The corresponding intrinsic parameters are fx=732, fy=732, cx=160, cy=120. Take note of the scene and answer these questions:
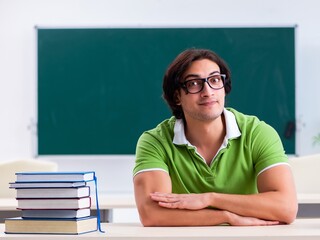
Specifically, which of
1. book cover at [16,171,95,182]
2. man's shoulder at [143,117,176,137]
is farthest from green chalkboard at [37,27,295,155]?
book cover at [16,171,95,182]

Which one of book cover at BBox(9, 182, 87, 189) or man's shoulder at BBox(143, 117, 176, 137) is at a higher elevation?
man's shoulder at BBox(143, 117, 176, 137)

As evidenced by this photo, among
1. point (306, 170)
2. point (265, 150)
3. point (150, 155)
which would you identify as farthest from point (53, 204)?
point (306, 170)

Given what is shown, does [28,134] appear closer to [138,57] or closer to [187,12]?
[138,57]

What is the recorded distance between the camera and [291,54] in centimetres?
635

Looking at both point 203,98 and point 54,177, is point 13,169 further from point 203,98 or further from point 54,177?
point 54,177

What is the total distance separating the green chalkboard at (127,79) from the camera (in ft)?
20.9

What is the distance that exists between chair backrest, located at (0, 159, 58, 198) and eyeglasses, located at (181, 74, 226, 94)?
62.3 inches

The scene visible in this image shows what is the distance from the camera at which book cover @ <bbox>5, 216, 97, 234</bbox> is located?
94.2 inches

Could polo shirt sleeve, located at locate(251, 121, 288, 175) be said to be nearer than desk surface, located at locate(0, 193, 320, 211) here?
Yes

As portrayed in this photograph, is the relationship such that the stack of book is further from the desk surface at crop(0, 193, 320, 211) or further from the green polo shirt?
the desk surface at crop(0, 193, 320, 211)

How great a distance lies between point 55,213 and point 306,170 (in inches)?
83.3

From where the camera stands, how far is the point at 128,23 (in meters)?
6.38

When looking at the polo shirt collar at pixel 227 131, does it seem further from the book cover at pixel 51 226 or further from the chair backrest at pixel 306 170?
the chair backrest at pixel 306 170

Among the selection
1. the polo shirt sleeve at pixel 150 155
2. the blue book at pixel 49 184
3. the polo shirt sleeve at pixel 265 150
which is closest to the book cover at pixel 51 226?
the blue book at pixel 49 184
